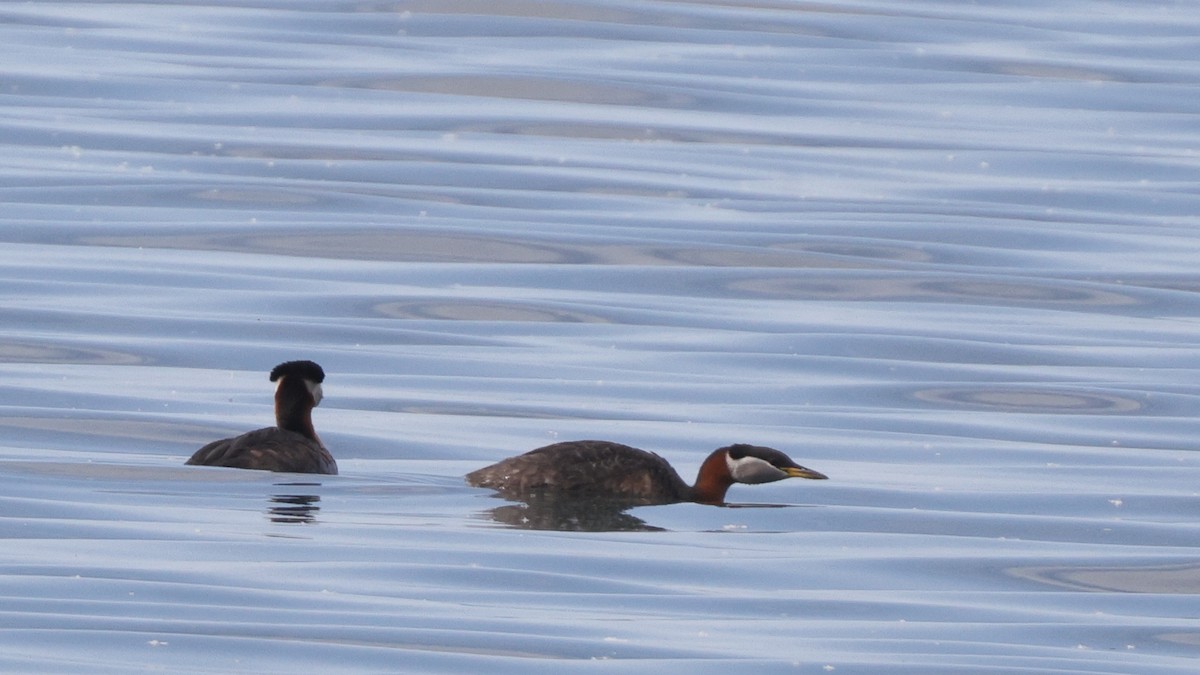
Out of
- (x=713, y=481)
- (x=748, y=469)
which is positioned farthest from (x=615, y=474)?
(x=748, y=469)

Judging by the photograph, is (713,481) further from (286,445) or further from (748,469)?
(286,445)

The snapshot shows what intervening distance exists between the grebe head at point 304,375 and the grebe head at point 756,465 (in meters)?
1.93

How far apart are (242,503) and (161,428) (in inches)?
103

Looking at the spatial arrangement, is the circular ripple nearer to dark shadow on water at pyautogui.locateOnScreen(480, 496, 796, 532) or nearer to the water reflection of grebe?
dark shadow on water at pyautogui.locateOnScreen(480, 496, 796, 532)

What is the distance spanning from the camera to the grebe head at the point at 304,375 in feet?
42.1

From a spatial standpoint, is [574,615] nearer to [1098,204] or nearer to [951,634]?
[951,634]

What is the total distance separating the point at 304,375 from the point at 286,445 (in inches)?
32.0

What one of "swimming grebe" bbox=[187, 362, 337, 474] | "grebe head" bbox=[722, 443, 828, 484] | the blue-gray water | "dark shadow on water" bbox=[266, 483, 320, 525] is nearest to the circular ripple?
the blue-gray water

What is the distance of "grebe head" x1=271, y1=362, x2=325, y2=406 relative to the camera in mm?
12836

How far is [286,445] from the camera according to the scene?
1209 centimetres

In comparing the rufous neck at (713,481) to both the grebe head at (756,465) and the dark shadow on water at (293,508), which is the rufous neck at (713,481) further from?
the dark shadow on water at (293,508)

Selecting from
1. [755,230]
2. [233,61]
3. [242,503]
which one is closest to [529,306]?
[755,230]

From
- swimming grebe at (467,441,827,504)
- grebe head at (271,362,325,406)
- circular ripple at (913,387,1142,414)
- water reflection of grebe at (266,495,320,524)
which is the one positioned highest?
circular ripple at (913,387,1142,414)

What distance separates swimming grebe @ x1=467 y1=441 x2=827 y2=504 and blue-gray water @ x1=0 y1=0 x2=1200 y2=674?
145mm
